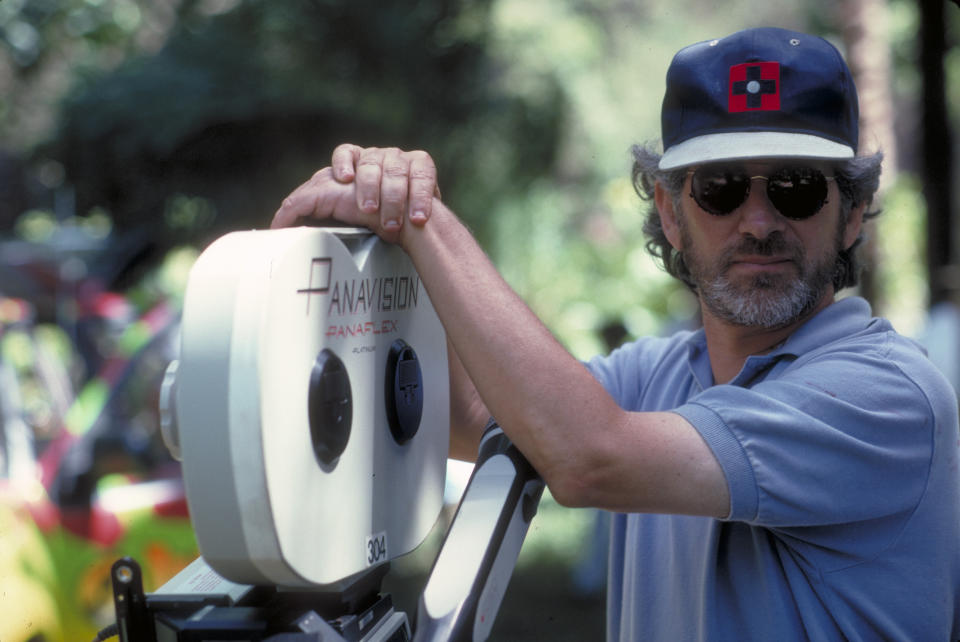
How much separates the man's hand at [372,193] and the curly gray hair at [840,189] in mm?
563

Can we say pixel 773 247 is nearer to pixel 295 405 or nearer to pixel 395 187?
pixel 395 187

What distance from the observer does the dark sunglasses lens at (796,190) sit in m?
1.75

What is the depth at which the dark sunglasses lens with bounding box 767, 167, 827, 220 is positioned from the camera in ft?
5.73

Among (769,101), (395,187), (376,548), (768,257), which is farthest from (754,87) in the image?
(376,548)

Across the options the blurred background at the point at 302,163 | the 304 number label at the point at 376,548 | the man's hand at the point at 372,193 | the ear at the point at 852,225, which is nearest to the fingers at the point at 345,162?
the man's hand at the point at 372,193

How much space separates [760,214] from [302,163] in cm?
507

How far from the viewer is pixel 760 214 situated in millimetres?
1753

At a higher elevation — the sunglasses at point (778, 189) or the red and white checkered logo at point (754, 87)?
the red and white checkered logo at point (754, 87)

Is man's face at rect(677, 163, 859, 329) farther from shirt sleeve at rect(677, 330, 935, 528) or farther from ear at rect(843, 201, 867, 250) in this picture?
shirt sleeve at rect(677, 330, 935, 528)

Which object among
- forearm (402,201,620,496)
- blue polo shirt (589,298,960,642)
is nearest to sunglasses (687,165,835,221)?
blue polo shirt (589,298,960,642)

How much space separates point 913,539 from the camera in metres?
1.58

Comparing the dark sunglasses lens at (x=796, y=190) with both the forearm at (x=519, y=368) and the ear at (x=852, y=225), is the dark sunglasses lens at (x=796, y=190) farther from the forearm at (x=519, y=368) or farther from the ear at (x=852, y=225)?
the forearm at (x=519, y=368)

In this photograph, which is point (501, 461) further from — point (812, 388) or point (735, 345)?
point (735, 345)

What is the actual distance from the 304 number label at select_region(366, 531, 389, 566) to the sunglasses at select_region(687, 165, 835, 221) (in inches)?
32.7
